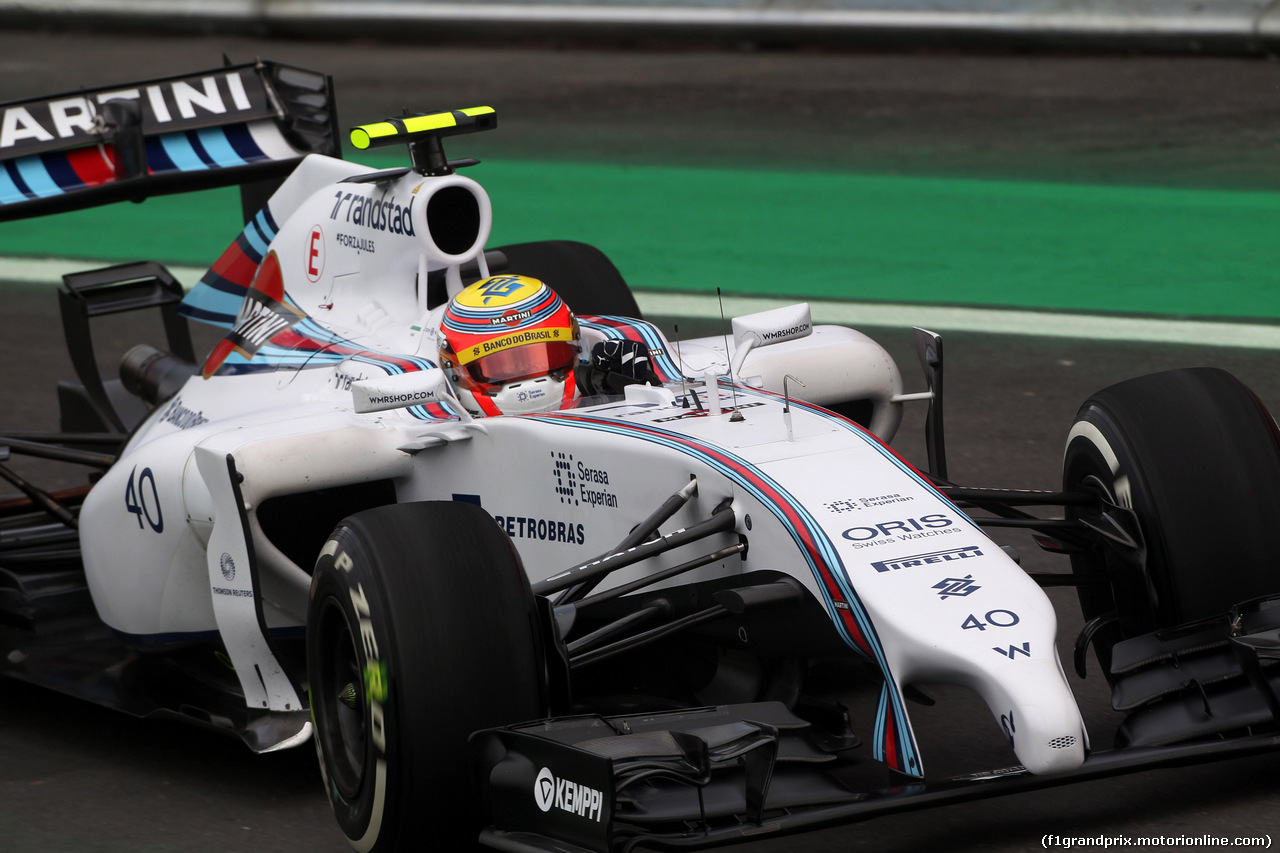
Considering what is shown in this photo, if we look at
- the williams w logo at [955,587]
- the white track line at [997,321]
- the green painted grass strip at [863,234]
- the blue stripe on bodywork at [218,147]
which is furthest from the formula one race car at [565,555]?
the green painted grass strip at [863,234]

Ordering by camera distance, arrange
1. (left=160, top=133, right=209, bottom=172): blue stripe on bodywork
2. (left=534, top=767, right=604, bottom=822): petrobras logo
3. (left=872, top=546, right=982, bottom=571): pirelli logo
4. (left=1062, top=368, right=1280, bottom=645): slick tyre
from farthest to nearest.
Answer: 1. (left=160, top=133, right=209, bottom=172): blue stripe on bodywork
2. (left=1062, top=368, right=1280, bottom=645): slick tyre
3. (left=872, top=546, right=982, bottom=571): pirelli logo
4. (left=534, top=767, right=604, bottom=822): petrobras logo

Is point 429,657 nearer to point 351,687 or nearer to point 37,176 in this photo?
point 351,687

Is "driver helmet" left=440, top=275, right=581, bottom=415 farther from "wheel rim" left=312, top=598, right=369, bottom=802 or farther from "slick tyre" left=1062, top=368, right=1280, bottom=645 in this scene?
"slick tyre" left=1062, top=368, right=1280, bottom=645

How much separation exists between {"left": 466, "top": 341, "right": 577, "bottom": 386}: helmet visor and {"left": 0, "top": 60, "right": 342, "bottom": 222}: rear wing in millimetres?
1983

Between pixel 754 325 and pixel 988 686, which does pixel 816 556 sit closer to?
pixel 988 686

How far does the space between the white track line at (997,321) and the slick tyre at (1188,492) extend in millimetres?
4960

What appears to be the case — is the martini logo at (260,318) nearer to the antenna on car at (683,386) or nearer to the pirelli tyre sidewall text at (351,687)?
the antenna on car at (683,386)

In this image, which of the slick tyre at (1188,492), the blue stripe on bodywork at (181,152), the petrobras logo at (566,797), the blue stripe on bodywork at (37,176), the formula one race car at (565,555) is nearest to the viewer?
the petrobras logo at (566,797)

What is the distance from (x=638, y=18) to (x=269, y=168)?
13.7 meters

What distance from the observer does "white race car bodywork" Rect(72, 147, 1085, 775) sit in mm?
4273

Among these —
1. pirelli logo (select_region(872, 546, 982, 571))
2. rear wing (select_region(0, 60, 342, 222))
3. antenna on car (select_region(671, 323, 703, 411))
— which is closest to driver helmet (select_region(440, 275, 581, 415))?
antenna on car (select_region(671, 323, 703, 411))

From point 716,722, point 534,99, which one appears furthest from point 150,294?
point 534,99

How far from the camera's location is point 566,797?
407 centimetres

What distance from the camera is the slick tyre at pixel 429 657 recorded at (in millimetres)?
4324
